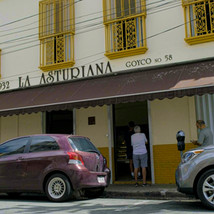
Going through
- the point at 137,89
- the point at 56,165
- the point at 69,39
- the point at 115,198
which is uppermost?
the point at 69,39

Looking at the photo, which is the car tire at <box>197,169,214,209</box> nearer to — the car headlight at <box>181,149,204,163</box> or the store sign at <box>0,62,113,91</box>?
the car headlight at <box>181,149,204,163</box>

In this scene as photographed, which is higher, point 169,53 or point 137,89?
point 169,53

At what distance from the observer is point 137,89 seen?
9258 mm

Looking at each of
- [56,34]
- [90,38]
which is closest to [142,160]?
[90,38]

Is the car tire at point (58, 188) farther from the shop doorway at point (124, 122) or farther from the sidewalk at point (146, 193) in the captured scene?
the shop doorway at point (124, 122)

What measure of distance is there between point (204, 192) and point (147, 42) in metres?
5.84

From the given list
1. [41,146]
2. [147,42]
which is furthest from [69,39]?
[41,146]

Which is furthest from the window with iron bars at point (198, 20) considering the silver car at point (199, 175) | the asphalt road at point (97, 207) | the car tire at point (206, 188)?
the car tire at point (206, 188)

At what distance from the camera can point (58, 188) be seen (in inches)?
301

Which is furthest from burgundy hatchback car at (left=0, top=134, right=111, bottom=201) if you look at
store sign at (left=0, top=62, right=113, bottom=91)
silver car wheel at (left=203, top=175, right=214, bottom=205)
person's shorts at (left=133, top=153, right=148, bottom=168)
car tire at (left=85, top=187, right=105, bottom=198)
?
store sign at (left=0, top=62, right=113, bottom=91)

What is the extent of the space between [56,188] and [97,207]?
48.6 inches

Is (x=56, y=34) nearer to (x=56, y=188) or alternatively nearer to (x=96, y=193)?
(x=96, y=193)

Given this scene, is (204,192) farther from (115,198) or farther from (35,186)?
(35,186)

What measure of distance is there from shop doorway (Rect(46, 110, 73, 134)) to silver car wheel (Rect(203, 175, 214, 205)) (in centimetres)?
683
